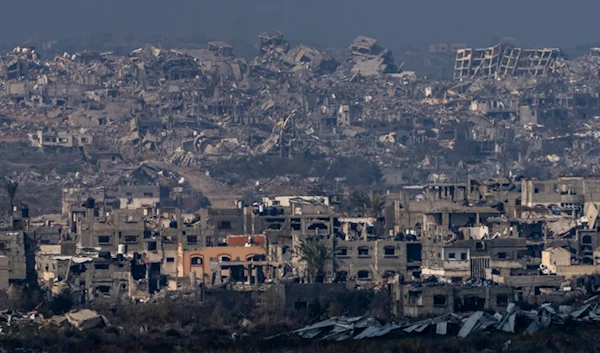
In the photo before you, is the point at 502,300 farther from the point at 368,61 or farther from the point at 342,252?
the point at 368,61

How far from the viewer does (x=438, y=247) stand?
6091 centimetres

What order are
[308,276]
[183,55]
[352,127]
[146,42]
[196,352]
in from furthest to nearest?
1. [146,42]
2. [183,55]
3. [352,127]
4. [308,276]
5. [196,352]

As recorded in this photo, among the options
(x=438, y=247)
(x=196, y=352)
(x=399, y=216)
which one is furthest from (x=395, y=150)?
(x=196, y=352)

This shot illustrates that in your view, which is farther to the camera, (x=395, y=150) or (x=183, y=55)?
(x=183, y=55)

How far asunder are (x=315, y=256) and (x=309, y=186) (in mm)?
37747

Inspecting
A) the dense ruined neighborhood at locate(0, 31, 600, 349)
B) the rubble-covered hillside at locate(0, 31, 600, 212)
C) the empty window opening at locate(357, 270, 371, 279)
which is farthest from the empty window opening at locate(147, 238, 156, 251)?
the rubble-covered hillside at locate(0, 31, 600, 212)

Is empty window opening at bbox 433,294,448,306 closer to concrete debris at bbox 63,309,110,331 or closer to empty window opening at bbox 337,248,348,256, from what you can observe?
concrete debris at bbox 63,309,110,331

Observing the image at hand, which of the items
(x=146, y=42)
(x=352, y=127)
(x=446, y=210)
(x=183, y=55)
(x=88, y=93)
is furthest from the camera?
(x=146, y=42)

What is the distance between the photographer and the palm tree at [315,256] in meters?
59.0

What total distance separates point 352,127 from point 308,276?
61.2 m

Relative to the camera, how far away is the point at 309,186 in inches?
3829

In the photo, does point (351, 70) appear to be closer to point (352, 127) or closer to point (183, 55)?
point (183, 55)

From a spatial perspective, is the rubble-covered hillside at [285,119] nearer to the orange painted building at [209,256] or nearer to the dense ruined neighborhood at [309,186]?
the dense ruined neighborhood at [309,186]

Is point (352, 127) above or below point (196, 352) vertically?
above
